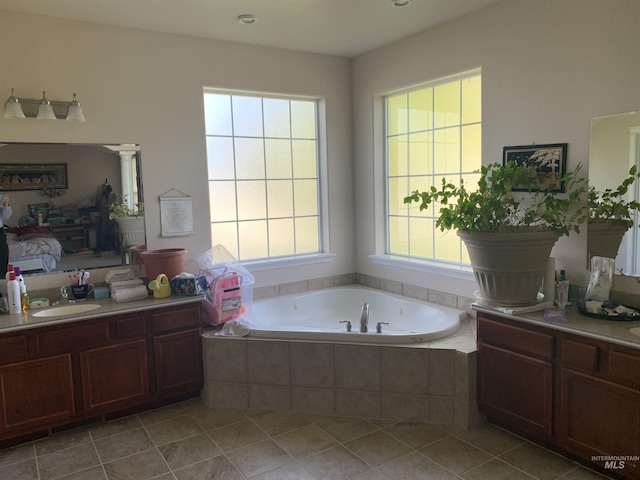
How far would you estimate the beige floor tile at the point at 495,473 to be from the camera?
2545mm

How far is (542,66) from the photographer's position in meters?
3.10

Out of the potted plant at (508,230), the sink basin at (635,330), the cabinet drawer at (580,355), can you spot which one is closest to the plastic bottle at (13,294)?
the potted plant at (508,230)

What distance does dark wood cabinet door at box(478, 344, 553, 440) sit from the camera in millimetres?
2697

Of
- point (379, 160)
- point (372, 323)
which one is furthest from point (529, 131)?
point (372, 323)

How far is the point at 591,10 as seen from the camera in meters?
2.82

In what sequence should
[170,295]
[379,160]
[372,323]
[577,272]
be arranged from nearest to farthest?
[577,272] < [170,295] < [372,323] < [379,160]

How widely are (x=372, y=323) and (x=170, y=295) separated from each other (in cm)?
164

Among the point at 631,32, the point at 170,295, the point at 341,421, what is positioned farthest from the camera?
the point at 170,295

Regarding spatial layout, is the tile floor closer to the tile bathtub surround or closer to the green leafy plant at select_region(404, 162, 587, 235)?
the tile bathtub surround

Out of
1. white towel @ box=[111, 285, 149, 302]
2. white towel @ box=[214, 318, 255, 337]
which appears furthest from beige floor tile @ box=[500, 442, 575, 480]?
white towel @ box=[111, 285, 149, 302]

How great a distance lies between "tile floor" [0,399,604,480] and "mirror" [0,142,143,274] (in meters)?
1.16

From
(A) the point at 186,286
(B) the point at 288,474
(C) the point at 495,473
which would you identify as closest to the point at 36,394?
(A) the point at 186,286

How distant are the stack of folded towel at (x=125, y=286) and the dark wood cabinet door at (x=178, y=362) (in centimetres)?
32

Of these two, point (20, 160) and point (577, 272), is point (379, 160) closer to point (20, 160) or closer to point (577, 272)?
point (577, 272)
